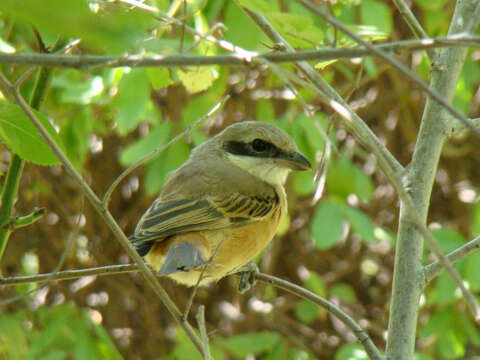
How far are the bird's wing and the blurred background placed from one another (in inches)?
26.7

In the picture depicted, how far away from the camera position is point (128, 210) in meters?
5.53

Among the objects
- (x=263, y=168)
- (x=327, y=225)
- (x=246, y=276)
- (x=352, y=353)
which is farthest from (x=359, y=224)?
(x=246, y=276)

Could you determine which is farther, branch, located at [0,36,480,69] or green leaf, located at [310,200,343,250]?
green leaf, located at [310,200,343,250]

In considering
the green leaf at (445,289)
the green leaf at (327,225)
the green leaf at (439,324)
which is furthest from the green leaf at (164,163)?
the green leaf at (439,324)

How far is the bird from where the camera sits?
9.12ft

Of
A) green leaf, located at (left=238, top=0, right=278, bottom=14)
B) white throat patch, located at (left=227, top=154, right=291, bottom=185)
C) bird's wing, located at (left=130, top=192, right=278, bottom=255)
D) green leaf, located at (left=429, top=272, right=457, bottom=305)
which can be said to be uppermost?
green leaf, located at (left=238, top=0, right=278, bottom=14)

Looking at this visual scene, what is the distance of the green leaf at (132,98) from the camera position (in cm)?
320

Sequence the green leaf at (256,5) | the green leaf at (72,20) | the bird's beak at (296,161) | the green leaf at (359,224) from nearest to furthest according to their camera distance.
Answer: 1. the green leaf at (72,20)
2. the green leaf at (256,5)
3. the bird's beak at (296,161)
4. the green leaf at (359,224)

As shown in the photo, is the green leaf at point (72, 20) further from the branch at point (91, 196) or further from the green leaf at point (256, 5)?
the green leaf at point (256, 5)

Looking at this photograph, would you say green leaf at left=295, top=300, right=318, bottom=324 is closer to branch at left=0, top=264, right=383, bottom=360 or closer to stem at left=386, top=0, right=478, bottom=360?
branch at left=0, top=264, right=383, bottom=360

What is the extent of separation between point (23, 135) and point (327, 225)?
2.79 metres

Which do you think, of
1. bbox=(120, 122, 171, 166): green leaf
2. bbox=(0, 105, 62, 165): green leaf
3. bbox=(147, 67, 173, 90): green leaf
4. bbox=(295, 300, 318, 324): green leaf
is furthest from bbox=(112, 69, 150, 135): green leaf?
bbox=(295, 300, 318, 324): green leaf

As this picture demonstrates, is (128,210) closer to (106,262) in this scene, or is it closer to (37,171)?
(106,262)

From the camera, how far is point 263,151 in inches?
131
